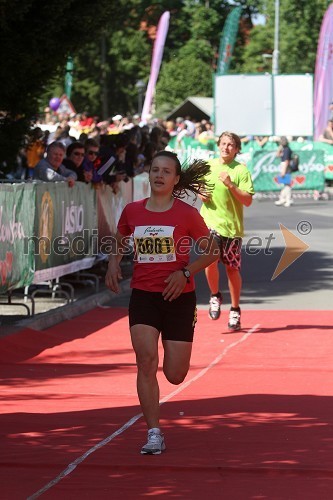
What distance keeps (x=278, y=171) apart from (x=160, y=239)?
95.4ft

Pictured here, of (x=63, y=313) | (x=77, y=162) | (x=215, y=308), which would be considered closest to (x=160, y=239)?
(x=215, y=308)

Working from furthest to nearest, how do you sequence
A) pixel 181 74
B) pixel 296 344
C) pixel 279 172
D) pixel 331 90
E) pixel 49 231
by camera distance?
pixel 181 74 < pixel 331 90 < pixel 279 172 < pixel 49 231 < pixel 296 344

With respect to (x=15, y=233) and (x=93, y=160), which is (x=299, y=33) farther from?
(x=15, y=233)

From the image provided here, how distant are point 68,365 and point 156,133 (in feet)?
41.6

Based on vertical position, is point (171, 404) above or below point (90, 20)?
below

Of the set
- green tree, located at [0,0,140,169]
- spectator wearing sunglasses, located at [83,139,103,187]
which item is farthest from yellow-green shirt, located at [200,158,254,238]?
spectator wearing sunglasses, located at [83,139,103,187]

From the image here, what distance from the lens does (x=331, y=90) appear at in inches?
1547

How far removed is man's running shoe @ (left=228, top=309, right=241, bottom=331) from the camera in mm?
13719

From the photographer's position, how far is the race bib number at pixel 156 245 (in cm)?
788

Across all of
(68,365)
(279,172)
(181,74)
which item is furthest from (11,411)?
(181,74)

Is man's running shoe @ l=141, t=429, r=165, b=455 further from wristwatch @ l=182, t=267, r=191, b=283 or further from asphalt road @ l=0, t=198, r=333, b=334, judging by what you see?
asphalt road @ l=0, t=198, r=333, b=334

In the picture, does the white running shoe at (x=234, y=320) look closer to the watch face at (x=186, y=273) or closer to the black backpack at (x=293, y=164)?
the watch face at (x=186, y=273)

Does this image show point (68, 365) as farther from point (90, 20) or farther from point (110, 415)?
point (90, 20)

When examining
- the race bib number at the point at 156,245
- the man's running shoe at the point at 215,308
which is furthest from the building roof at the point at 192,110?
the race bib number at the point at 156,245
